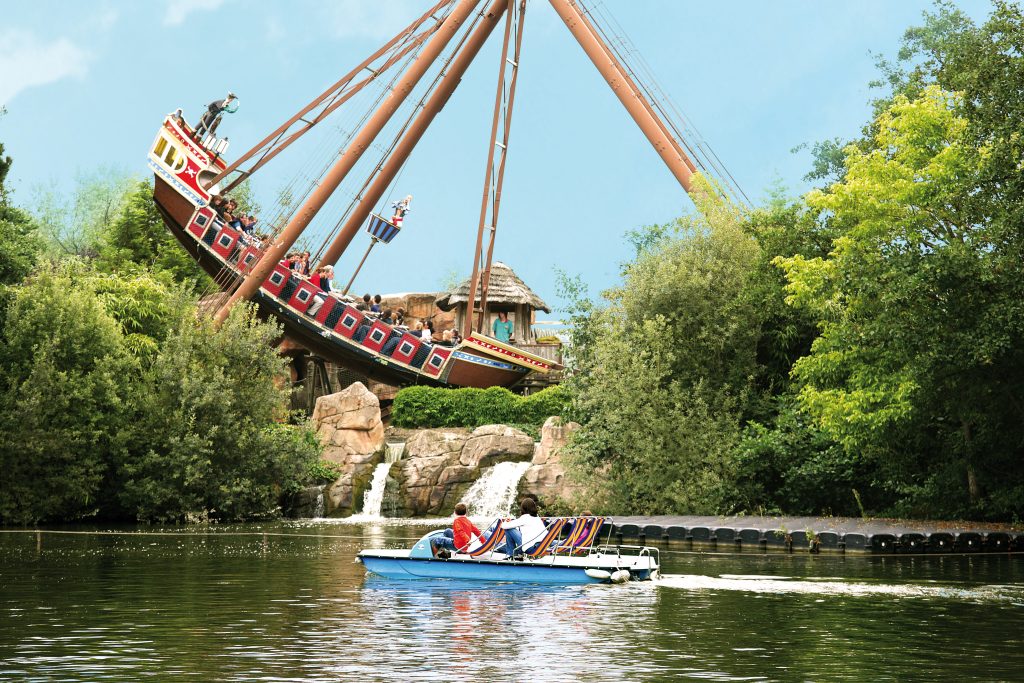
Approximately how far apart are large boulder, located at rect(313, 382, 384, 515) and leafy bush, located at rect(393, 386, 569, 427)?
14.2 ft

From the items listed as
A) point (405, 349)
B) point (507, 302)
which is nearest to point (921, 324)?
point (405, 349)

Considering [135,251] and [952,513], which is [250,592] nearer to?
[952,513]

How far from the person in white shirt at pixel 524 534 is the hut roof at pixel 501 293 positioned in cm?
3661

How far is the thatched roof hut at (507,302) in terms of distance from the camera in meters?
60.6

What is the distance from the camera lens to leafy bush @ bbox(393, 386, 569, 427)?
49.8 m

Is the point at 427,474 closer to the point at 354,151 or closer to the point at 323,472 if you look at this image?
the point at 323,472

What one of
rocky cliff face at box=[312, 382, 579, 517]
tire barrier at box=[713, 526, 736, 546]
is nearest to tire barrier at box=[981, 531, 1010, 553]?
tire barrier at box=[713, 526, 736, 546]

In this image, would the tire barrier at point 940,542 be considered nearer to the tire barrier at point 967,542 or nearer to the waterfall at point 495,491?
the tire barrier at point 967,542

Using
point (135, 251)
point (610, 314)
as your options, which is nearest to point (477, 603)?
point (610, 314)

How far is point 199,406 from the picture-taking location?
40.3 meters

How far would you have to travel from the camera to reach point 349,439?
4500 centimetres

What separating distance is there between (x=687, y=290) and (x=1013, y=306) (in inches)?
545

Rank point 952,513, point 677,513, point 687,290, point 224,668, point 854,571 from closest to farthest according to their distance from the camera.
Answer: point 224,668 → point 854,571 → point 952,513 → point 677,513 → point 687,290

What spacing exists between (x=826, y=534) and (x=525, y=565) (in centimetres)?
908
